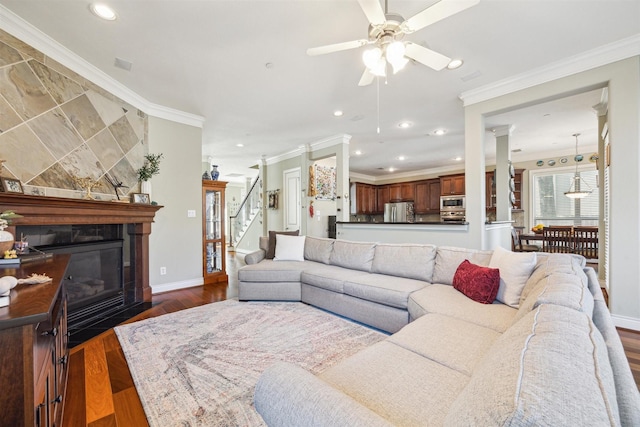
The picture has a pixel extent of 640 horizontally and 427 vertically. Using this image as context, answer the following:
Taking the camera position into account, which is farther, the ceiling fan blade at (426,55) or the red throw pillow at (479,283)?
the red throw pillow at (479,283)

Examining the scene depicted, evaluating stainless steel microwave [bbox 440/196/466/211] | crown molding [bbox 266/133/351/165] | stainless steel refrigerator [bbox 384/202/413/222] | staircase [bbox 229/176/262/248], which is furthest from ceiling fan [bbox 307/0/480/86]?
stainless steel refrigerator [bbox 384/202/413/222]

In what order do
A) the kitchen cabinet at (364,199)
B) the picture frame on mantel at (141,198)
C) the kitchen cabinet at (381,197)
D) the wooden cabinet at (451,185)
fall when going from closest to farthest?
the picture frame on mantel at (141,198) → the wooden cabinet at (451,185) → the kitchen cabinet at (364,199) → the kitchen cabinet at (381,197)

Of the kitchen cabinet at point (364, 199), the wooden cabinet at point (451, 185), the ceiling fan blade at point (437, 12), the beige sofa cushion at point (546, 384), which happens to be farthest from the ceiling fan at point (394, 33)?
the kitchen cabinet at point (364, 199)

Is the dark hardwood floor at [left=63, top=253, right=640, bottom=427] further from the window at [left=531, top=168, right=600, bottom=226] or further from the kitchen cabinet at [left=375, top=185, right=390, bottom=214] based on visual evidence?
the kitchen cabinet at [left=375, top=185, right=390, bottom=214]

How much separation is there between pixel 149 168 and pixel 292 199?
11.1ft

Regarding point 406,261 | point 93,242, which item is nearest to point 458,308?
point 406,261

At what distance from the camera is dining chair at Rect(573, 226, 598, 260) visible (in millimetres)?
4426

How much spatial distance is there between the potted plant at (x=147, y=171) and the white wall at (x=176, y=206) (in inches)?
5.9

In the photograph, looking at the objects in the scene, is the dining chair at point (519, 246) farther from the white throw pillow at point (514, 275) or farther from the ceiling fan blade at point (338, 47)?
the ceiling fan blade at point (338, 47)

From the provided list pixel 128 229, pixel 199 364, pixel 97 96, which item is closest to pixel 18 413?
pixel 199 364

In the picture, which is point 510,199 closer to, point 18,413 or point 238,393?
point 238,393

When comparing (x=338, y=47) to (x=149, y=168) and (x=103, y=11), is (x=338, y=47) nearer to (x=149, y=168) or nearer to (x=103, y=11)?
(x=103, y=11)

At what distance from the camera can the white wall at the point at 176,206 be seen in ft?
13.1

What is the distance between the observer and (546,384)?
551 millimetres
